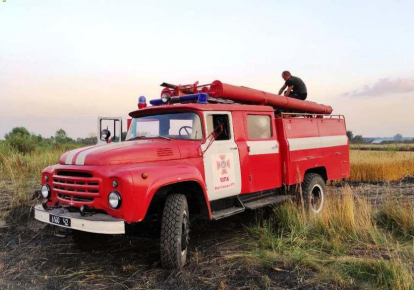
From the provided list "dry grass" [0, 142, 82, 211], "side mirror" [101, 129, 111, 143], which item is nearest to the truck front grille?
"side mirror" [101, 129, 111, 143]

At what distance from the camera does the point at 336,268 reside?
15.5 ft

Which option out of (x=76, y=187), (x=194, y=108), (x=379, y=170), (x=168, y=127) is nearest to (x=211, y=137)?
(x=194, y=108)

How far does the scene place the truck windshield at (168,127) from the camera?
5.92 m

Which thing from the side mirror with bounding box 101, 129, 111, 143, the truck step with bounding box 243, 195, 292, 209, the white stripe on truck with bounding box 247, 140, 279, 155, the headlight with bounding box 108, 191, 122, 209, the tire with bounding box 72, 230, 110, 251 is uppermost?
the side mirror with bounding box 101, 129, 111, 143

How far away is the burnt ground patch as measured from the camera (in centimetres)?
454

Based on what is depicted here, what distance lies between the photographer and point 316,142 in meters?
8.52

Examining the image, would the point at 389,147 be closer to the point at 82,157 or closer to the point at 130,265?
the point at 130,265

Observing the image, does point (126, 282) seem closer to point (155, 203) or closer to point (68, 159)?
point (155, 203)

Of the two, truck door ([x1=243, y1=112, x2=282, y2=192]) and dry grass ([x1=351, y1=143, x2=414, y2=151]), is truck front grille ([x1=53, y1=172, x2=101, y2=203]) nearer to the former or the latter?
truck door ([x1=243, y1=112, x2=282, y2=192])

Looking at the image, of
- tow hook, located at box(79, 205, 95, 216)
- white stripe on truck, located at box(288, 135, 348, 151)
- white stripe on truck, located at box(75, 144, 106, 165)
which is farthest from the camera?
white stripe on truck, located at box(288, 135, 348, 151)

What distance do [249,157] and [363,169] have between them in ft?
30.3

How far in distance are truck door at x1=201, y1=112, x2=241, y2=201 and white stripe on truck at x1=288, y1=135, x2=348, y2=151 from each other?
170 cm

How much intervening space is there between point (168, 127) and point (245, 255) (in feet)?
→ 7.35

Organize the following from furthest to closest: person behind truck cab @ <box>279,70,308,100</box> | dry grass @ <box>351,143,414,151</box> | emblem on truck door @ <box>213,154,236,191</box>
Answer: dry grass @ <box>351,143,414,151</box> < person behind truck cab @ <box>279,70,308,100</box> < emblem on truck door @ <box>213,154,236,191</box>
